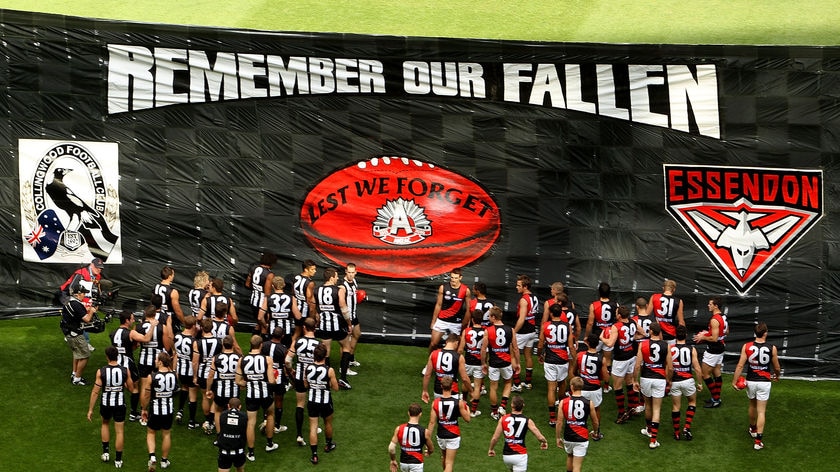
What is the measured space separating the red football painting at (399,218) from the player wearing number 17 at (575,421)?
4.43 metres

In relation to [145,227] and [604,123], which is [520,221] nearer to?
[604,123]

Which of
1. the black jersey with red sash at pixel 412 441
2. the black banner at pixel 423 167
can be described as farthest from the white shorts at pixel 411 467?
the black banner at pixel 423 167

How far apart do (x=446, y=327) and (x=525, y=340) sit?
1250 millimetres

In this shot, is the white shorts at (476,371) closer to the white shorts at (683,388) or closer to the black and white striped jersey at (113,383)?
the white shorts at (683,388)

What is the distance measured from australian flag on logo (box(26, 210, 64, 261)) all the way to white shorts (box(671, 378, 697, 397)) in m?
10.5

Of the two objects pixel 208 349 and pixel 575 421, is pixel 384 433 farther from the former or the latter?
pixel 575 421

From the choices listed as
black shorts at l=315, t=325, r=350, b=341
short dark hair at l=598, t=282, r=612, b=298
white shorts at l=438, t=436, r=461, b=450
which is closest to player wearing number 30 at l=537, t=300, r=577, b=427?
short dark hair at l=598, t=282, r=612, b=298

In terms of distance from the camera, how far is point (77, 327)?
54.2ft

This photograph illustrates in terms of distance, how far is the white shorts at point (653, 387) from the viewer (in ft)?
49.6

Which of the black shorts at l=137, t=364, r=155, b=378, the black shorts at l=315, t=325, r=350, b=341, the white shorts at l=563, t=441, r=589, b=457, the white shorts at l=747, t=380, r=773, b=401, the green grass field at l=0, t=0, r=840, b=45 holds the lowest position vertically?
the white shorts at l=563, t=441, r=589, b=457

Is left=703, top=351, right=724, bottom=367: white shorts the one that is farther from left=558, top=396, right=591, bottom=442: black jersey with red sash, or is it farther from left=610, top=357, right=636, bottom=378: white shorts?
left=558, top=396, right=591, bottom=442: black jersey with red sash

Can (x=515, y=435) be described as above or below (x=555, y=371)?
below

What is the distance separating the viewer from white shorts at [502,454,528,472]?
13703 mm

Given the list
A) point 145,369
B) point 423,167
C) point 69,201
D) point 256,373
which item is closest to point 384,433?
point 256,373
